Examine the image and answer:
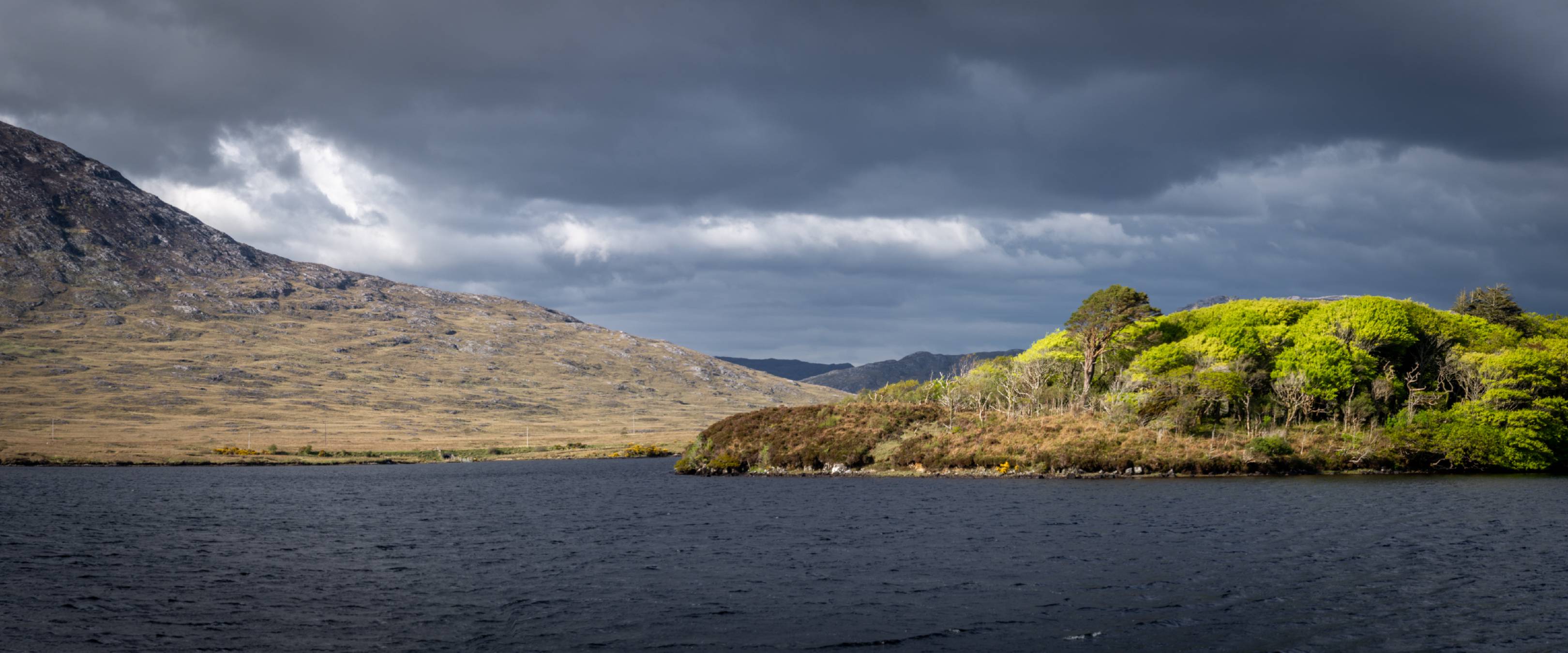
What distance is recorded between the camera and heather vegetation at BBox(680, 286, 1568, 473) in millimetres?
101188

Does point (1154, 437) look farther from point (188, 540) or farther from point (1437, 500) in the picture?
point (188, 540)

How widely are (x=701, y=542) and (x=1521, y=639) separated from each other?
3573 cm

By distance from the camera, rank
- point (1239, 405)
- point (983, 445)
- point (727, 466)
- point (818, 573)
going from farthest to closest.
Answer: point (727, 466), point (1239, 405), point (983, 445), point (818, 573)

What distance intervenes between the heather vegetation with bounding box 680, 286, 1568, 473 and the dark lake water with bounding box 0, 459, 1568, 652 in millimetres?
22669

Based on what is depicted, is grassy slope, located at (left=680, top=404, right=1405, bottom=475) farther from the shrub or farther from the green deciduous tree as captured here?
the green deciduous tree

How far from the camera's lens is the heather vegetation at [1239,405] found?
332 feet

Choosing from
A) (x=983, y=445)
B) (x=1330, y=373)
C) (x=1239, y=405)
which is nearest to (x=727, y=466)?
(x=983, y=445)

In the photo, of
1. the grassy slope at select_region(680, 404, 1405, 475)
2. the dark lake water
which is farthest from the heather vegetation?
the dark lake water

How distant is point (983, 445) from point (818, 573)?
6938 cm

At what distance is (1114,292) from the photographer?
126 m

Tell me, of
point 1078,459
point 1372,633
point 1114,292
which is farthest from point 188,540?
point 1114,292

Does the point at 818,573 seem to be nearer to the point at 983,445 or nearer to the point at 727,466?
the point at 983,445

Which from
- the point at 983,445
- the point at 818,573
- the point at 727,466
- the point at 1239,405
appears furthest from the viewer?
the point at 727,466

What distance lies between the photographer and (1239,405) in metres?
115
